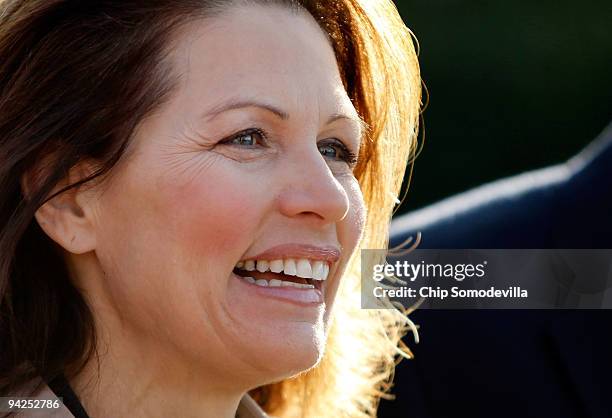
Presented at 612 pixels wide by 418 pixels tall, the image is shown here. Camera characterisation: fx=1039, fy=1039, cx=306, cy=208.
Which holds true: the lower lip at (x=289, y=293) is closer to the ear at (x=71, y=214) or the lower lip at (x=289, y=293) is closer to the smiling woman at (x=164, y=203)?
the smiling woman at (x=164, y=203)

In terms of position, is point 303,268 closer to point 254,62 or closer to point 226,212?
point 226,212

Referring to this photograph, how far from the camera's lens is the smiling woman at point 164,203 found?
2223 mm

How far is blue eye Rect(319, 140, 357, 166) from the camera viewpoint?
249 cm

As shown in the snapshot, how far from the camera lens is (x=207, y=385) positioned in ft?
7.89

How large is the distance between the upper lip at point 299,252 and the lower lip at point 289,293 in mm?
70

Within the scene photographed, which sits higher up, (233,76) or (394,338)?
(233,76)

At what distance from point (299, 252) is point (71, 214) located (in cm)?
51

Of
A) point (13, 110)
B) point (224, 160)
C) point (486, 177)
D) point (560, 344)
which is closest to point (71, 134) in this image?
point (13, 110)

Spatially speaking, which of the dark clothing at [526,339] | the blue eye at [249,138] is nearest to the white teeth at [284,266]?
the blue eye at [249,138]

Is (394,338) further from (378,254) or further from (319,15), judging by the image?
(319,15)

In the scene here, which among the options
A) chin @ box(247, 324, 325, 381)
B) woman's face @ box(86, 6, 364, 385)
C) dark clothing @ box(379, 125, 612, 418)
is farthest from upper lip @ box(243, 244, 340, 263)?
dark clothing @ box(379, 125, 612, 418)

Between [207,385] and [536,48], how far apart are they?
237 centimetres

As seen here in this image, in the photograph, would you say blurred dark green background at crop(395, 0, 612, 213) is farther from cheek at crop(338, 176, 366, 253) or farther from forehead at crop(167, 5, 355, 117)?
forehead at crop(167, 5, 355, 117)

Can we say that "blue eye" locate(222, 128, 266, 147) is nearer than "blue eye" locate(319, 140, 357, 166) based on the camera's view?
Yes
